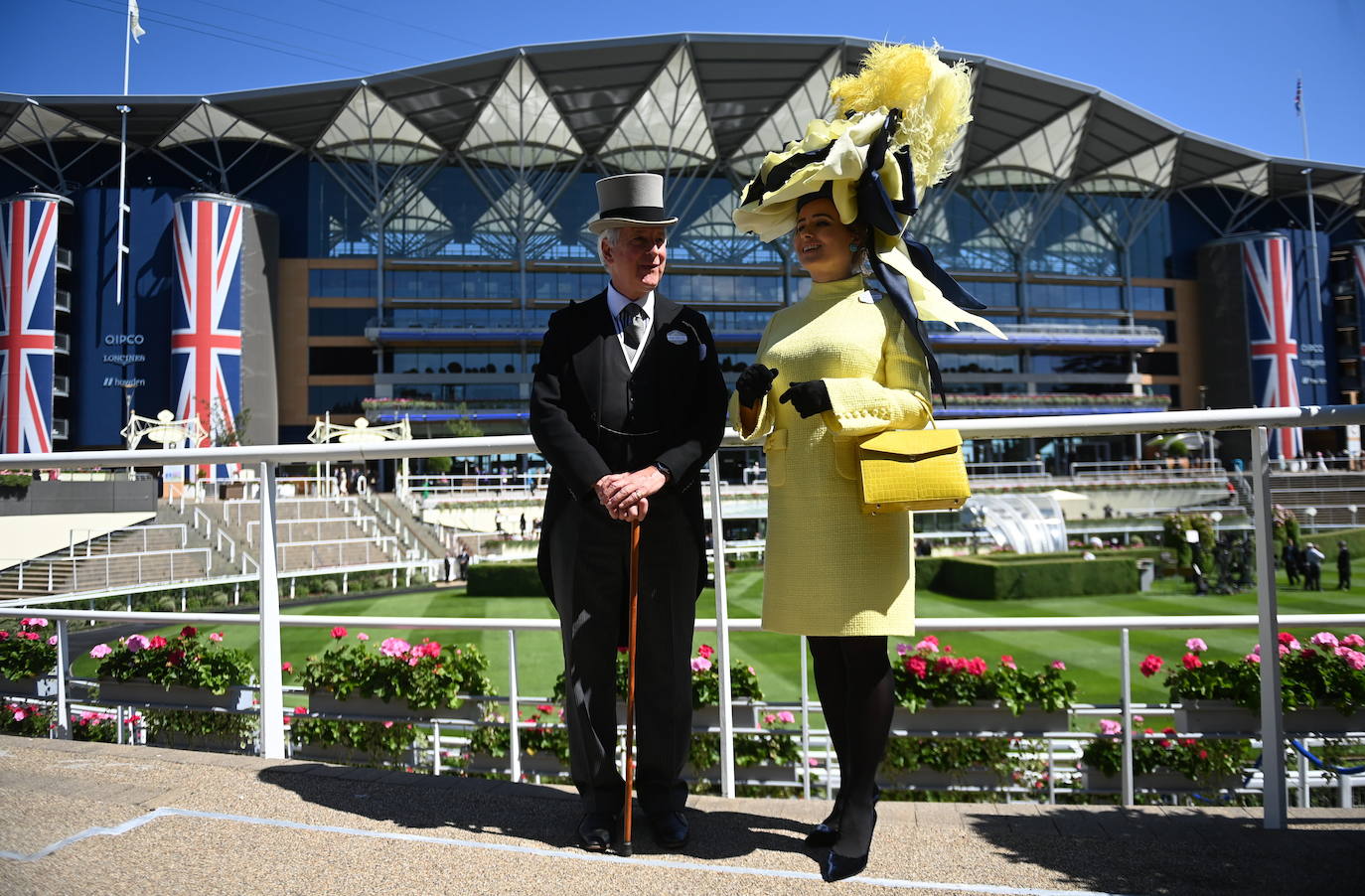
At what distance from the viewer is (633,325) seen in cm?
259

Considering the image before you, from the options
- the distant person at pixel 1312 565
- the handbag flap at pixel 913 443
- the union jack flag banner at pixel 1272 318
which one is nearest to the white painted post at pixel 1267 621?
the handbag flap at pixel 913 443

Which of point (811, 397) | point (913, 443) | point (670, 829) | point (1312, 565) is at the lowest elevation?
point (1312, 565)

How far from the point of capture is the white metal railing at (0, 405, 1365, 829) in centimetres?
238

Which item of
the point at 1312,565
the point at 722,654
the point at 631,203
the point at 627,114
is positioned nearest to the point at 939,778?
the point at 722,654

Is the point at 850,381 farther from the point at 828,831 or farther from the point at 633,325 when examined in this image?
the point at 828,831

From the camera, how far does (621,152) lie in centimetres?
4894

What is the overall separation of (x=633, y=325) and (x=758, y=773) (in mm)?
1816

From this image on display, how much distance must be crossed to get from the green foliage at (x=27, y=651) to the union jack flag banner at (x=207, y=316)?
40936 millimetres

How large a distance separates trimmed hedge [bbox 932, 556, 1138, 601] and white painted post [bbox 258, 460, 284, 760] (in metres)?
17.6

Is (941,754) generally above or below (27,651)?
below

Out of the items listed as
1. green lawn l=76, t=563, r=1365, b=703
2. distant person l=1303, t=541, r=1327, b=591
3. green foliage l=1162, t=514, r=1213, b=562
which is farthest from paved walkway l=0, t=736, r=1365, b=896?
green foliage l=1162, t=514, r=1213, b=562

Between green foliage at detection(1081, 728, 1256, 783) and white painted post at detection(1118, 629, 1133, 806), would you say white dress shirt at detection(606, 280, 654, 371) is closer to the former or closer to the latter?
white painted post at detection(1118, 629, 1133, 806)

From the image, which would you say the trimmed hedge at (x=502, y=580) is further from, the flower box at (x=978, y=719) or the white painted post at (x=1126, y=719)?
the white painted post at (x=1126, y=719)

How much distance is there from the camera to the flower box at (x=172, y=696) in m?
3.47
